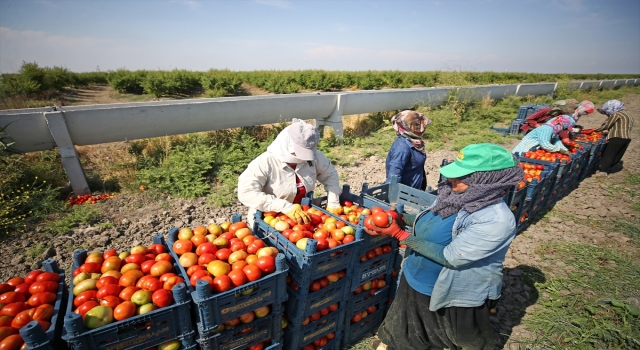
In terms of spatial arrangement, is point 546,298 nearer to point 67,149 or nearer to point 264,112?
point 264,112

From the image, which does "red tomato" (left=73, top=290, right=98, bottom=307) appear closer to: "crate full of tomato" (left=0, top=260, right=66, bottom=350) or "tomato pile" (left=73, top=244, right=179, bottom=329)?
"tomato pile" (left=73, top=244, right=179, bottom=329)

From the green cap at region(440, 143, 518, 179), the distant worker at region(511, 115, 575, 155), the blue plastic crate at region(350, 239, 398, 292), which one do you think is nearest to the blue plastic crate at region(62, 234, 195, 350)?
the blue plastic crate at region(350, 239, 398, 292)

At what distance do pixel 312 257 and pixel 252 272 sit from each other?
1.51ft

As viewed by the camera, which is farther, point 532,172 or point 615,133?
point 615,133

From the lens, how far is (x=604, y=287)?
13.5 ft

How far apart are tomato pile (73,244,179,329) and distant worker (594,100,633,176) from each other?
11145 mm

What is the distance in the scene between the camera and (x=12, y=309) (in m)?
1.79

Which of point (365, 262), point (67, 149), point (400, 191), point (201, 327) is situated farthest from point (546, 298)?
point (67, 149)

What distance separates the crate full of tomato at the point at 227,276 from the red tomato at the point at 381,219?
803mm

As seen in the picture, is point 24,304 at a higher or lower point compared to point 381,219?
lower

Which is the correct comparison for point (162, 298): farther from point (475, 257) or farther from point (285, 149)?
point (475, 257)

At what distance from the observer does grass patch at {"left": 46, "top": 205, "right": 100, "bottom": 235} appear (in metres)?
4.85

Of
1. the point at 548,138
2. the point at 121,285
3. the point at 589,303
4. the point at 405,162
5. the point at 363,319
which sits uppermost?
the point at 405,162

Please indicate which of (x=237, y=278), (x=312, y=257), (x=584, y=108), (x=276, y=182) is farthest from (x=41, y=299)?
(x=584, y=108)
